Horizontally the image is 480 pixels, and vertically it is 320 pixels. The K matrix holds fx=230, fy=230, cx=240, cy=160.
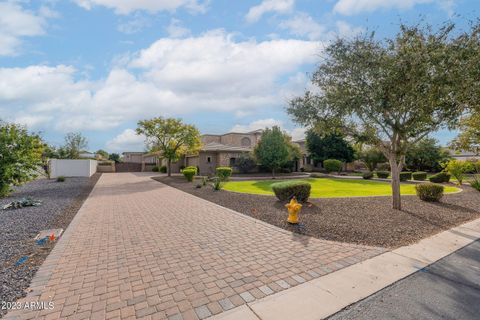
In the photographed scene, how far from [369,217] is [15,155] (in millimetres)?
14675

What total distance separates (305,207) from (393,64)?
526cm

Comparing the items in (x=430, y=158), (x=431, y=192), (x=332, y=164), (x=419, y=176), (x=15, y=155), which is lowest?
(x=419, y=176)

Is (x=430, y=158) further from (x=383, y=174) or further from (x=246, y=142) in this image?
(x=246, y=142)

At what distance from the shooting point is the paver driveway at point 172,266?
2953 millimetres

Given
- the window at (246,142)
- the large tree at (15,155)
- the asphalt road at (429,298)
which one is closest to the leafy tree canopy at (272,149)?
the window at (246,142)

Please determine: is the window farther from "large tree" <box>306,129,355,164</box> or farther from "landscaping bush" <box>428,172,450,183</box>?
"landscaping bush" <box>428,172,450,183</box>

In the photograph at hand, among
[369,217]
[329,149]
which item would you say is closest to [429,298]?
[369,217]

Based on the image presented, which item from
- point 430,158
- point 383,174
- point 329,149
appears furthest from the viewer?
point 329,149

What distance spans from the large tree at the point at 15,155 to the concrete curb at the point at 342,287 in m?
12.7

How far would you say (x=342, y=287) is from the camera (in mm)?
3346

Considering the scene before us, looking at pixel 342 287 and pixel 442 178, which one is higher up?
pixel 442 178

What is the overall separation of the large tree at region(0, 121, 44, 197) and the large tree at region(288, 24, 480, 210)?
12.5m

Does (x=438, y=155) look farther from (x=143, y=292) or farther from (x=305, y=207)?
(x=143, y=292)

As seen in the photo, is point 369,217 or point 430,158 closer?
point 369,217
